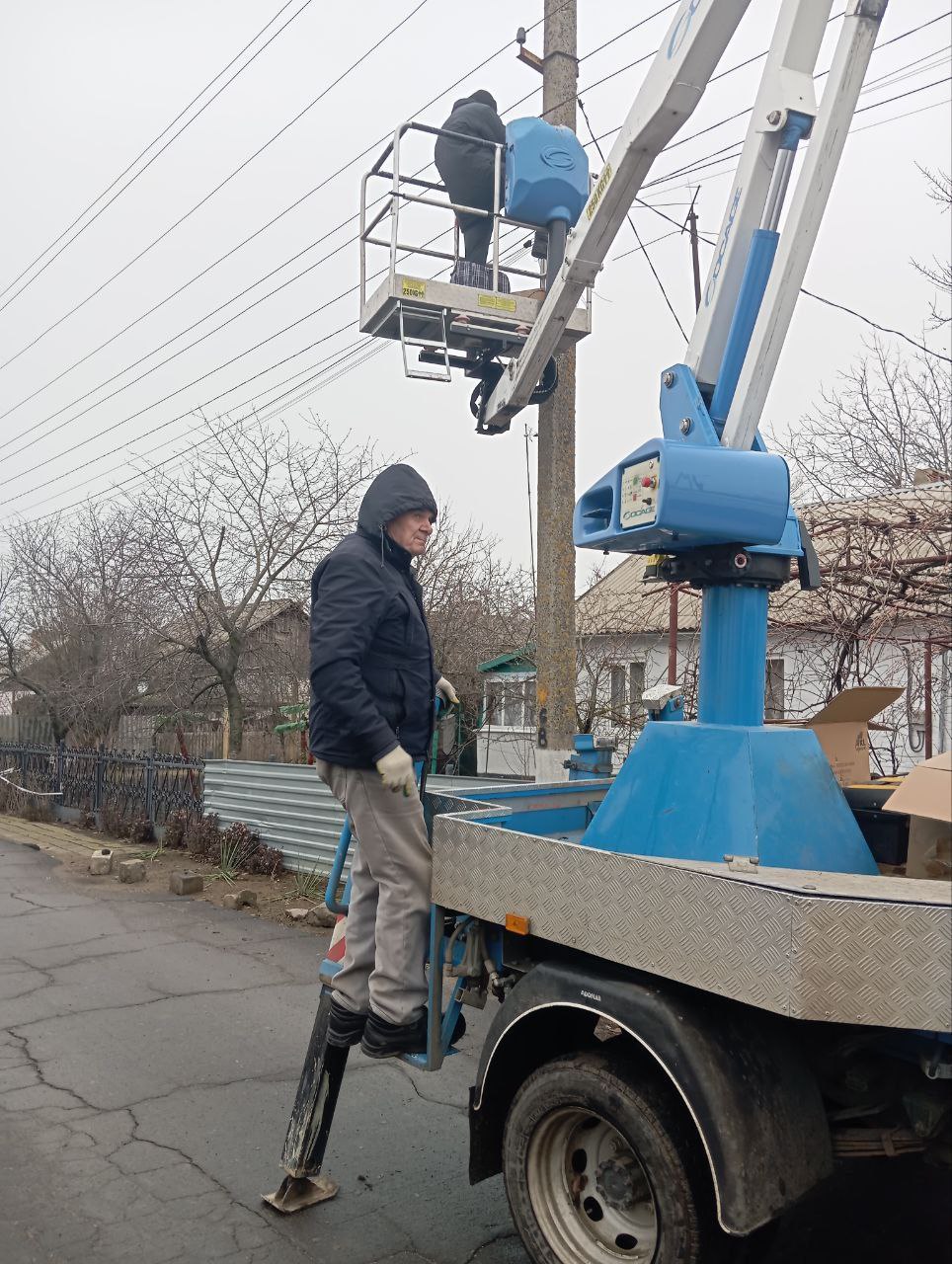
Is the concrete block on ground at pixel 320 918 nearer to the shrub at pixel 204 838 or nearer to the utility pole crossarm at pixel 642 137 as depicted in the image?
the shrub at pixel 204 838

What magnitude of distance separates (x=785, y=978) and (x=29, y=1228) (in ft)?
9.47

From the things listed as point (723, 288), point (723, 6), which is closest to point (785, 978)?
point (723, 288)

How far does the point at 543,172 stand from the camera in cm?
757

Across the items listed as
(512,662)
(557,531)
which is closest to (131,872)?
(512,662)

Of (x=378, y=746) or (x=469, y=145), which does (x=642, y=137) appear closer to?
(x=378, y=746)

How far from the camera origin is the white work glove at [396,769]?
3.26 metres

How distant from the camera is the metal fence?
1234 cm

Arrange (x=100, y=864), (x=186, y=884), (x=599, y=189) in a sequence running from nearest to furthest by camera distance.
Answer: (x=599, y=189)
(x=186, y=884)
(x=100, y=864)

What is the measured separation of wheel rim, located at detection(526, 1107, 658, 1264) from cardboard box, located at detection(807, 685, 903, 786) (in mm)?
1520

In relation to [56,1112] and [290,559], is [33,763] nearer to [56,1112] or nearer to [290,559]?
[290,559]

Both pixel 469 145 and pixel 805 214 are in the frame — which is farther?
pixel 469 145

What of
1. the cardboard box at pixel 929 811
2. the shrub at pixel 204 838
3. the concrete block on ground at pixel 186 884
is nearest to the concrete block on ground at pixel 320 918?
the concrete block on ground at pixel 186 884

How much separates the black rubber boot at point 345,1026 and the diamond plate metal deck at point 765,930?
101 cm

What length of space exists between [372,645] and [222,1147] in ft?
7.56
